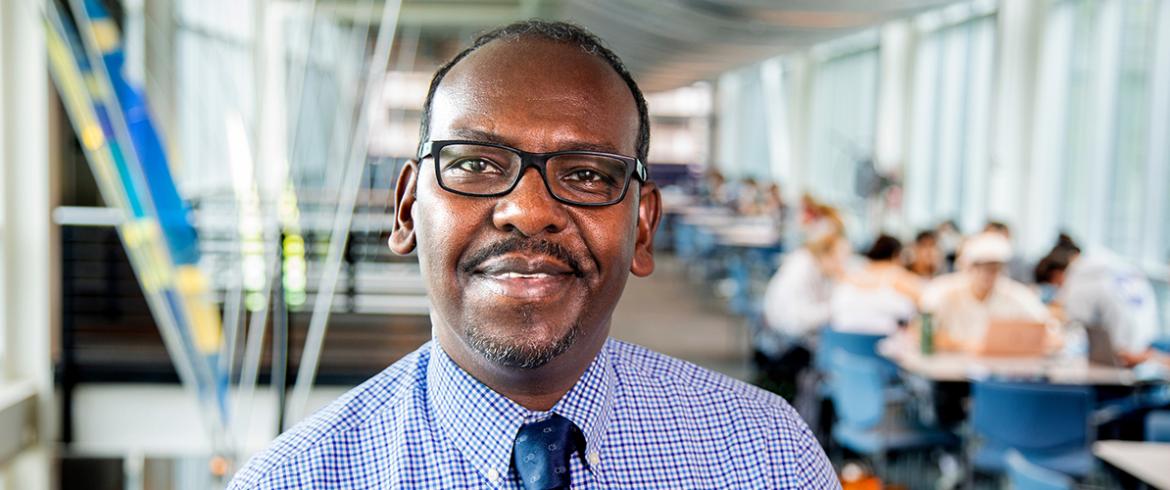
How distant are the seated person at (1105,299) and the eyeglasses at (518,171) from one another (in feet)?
17.3

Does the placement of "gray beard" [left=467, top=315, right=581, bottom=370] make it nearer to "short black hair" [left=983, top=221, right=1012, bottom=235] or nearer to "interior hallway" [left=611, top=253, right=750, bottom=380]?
"interior hallway" [left=611, top=253, right=750, bottom=380]

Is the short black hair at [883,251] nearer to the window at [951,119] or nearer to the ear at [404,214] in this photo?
the window at [951,119]

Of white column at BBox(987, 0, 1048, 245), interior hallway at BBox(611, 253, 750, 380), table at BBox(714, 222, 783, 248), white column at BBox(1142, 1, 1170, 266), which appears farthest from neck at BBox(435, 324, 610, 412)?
table at BBox(714, 222, 783, 248)

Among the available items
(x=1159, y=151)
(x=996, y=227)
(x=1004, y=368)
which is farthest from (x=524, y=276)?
(x=1159, y=151)

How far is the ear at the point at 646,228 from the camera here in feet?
3.54

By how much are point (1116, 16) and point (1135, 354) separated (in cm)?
383

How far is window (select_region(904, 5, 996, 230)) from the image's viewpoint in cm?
1094

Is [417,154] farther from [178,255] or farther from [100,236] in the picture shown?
[100,236]

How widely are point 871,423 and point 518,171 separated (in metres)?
4.09

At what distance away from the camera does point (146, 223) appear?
172 inches

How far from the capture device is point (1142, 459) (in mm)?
3488

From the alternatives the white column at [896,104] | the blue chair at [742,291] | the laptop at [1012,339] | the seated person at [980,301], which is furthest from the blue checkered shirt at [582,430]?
the white column at [896,104]

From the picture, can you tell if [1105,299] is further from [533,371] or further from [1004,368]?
[533,371]

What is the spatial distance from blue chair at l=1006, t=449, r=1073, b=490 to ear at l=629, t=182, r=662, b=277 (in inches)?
85.4
